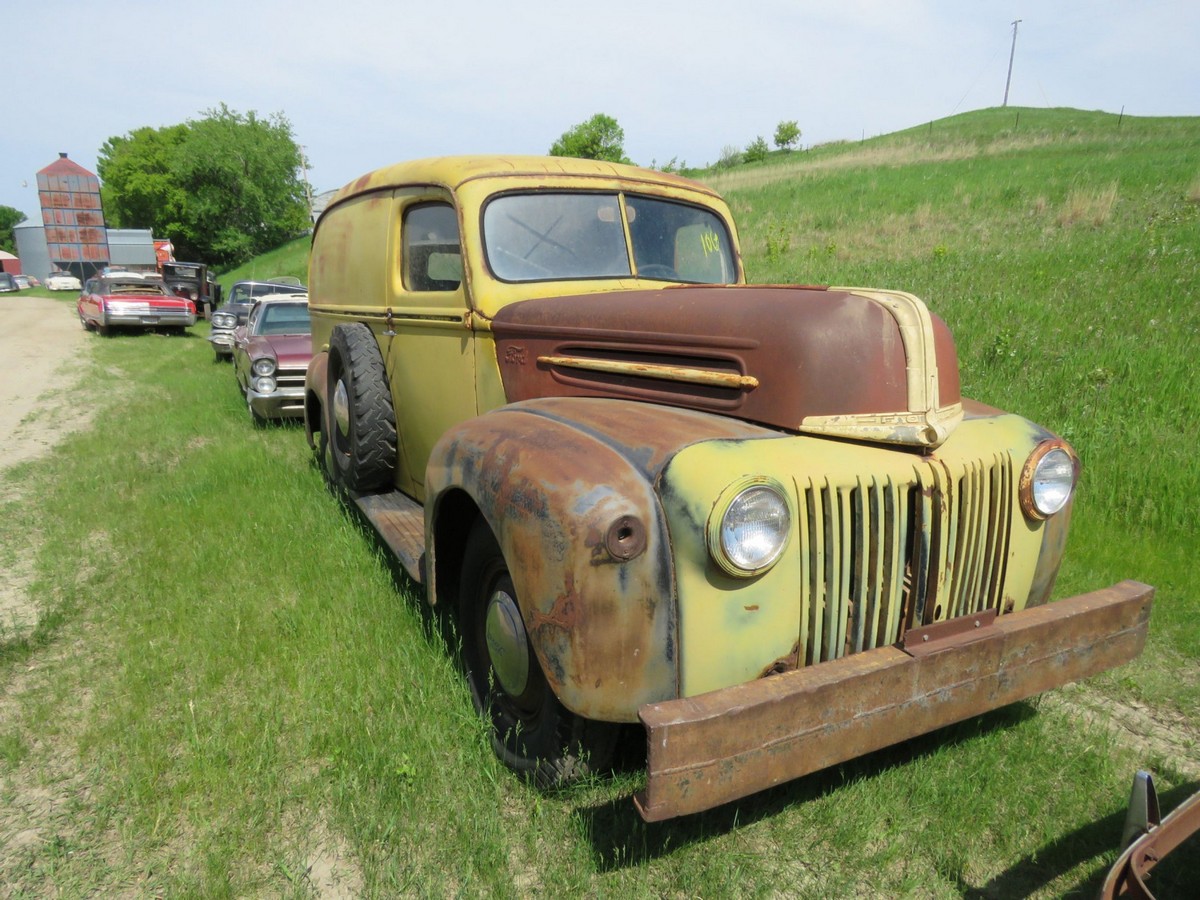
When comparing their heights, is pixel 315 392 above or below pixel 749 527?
below

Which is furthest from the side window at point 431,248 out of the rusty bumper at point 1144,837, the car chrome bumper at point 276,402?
the car chrome bumper at point 276,402

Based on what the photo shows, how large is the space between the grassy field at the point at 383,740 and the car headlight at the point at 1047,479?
0.88 metres

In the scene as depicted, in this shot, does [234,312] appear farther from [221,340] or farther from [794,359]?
[794,359]

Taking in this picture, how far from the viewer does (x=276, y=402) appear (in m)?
7.58

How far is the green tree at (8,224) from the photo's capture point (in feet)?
292

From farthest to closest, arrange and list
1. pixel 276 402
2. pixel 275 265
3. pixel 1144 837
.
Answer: pixel 275 265
pixel 276 402
pixel 1144 837

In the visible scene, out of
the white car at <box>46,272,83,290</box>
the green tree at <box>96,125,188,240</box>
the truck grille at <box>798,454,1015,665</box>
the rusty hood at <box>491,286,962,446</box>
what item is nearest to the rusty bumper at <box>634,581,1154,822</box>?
the truck grille at <box>798,454,1015,665</box>

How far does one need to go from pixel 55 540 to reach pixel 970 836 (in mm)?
4907

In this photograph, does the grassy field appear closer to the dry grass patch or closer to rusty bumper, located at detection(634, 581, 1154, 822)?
rusty bumper, located at detection(634, 581, 1154, 822)

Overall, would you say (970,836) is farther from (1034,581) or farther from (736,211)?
(736,211)

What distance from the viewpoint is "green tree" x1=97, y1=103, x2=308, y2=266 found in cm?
4384

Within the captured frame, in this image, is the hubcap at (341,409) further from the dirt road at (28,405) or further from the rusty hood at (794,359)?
the rusty hood at (794,359)

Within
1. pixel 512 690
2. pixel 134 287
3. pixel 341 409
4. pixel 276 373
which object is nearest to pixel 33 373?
pixel 134 287

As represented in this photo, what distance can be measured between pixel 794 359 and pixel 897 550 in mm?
606
